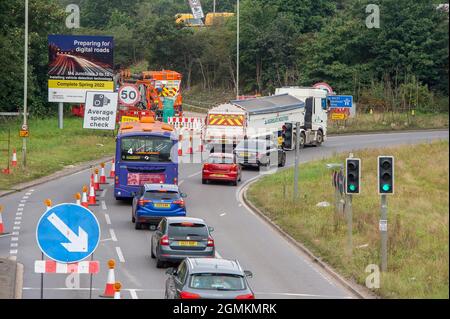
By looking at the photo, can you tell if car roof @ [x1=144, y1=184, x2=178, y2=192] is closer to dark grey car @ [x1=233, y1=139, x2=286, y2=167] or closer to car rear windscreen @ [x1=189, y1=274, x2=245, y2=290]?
car rear windscreen @ [x1=189, y1=274, x2=245, y2=290]

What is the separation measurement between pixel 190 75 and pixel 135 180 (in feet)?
208

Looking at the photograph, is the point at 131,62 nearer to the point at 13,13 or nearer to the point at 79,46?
the point at 13,13

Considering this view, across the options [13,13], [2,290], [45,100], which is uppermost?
[13,13]

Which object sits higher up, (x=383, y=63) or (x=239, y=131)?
(x=383, y=63)

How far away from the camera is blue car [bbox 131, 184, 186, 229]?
106ft

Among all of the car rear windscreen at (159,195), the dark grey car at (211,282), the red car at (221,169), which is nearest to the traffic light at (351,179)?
the car rear windscreen at (159,195)

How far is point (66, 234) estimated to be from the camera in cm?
1603

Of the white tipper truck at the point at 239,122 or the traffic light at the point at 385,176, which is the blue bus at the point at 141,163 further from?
the white tipper truck at the point at 239,122

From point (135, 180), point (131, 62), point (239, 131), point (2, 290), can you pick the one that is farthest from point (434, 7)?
point (2, 290)

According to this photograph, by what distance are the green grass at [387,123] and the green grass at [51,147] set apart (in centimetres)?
1745

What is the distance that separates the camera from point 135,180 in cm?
3753

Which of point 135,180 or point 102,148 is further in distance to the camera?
point 102,148

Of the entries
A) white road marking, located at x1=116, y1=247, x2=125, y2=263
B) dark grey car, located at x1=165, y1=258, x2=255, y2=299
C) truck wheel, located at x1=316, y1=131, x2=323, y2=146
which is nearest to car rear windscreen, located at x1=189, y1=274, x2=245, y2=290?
dark grey car, located at x1=165, y1=258, x2=255, y2=299
